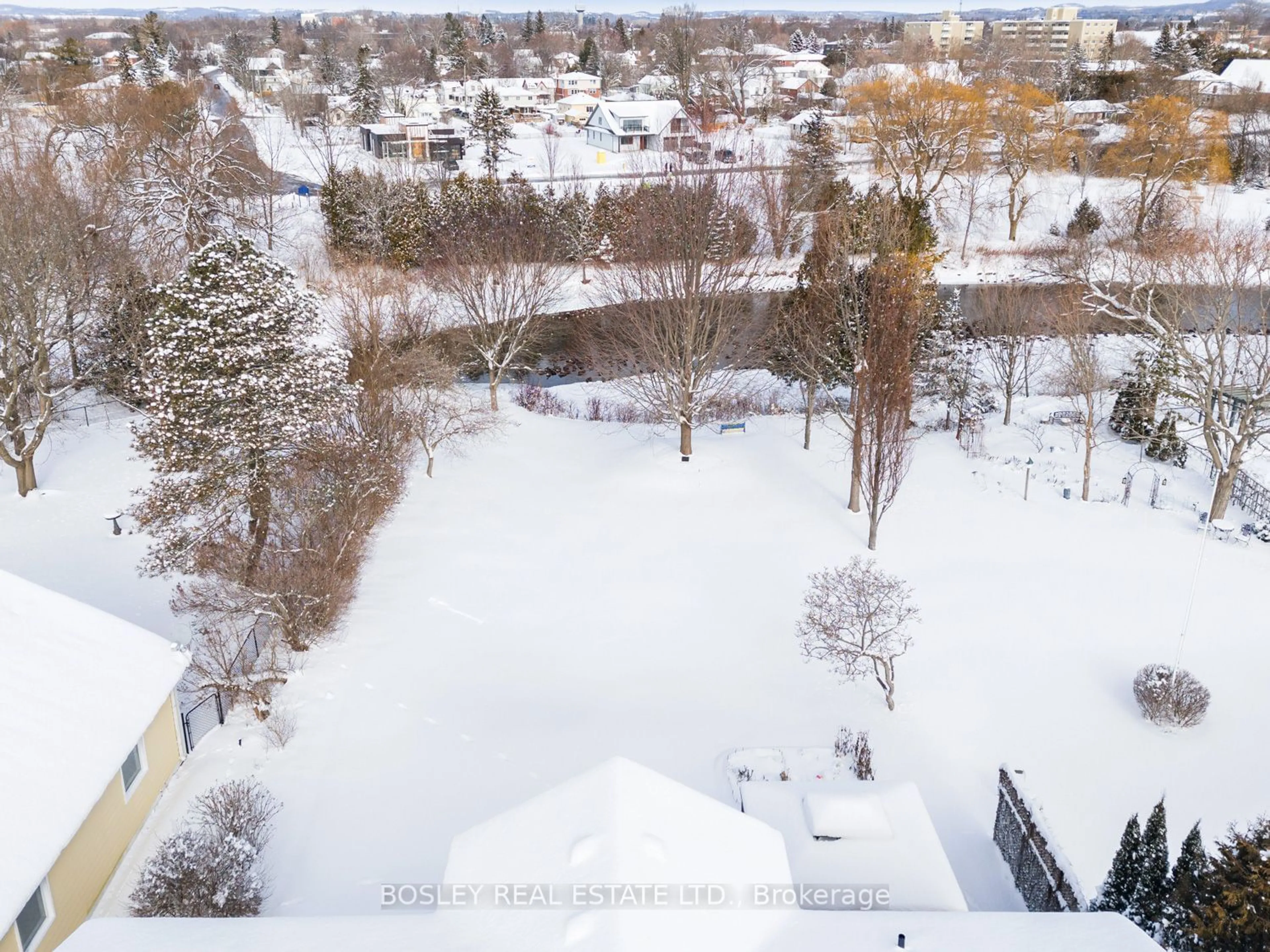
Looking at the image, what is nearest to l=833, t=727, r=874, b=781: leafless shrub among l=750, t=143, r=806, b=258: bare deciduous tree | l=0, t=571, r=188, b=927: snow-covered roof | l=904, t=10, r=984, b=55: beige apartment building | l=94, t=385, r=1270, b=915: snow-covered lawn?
l=94, t=385, r=1270, b=915: snow-covered lawn

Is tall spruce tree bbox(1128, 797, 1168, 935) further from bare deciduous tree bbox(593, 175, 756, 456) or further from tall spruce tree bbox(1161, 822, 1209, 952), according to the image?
bare deciduous tree bbox(593, 175, 756, 456)

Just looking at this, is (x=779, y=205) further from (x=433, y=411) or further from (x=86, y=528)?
(x=86, y=528)

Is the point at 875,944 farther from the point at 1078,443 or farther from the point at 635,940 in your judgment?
the point at 1078,443

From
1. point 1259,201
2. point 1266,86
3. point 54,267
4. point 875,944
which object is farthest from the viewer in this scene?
point 1266,86

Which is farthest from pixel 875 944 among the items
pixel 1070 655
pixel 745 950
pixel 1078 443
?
pixel 1078 443

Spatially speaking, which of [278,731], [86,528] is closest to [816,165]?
[86,528]

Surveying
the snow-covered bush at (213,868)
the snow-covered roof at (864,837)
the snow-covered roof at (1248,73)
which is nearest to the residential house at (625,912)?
the snow-covered roof at (864,837)
